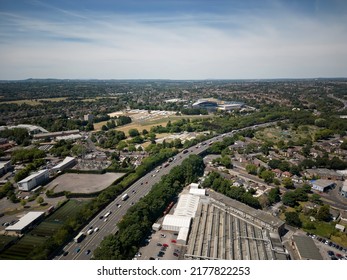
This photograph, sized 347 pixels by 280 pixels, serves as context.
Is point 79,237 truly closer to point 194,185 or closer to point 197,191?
point 197,191

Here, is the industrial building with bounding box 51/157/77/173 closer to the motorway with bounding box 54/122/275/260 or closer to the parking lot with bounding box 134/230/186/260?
the motorway with bounding box 54/122/275/260

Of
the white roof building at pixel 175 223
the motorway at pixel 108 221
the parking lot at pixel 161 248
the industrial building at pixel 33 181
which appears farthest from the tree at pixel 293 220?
the industrial building at pixel 33 181

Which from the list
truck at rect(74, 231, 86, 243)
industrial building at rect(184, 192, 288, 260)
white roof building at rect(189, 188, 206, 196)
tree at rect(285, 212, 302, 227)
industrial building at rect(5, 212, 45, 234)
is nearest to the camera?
industrial building at rect(184, 192, 288, 260)

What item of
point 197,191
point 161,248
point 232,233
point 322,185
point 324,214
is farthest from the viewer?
point 322,185

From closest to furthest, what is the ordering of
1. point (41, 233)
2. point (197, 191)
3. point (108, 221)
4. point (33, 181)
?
point (41, 233) → point (108, 221) → point (197, 191) → point (33, 181)

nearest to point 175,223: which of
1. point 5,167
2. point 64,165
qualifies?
point 64,165

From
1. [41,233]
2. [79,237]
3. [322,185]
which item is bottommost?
[41,233]

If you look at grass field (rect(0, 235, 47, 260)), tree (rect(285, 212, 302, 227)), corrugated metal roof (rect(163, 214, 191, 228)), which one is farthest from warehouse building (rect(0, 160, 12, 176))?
tree (rect(285, 212, 302, 227))
